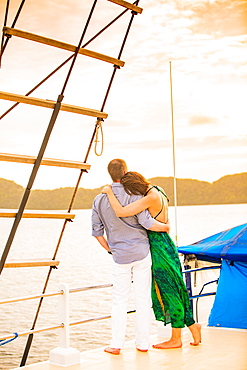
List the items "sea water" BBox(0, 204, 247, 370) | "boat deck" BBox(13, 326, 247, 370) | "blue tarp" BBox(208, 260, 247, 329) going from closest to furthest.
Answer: "boat deck" BBox(13, 326, 247, 370), "blue tarp" BBox(208, 260, 247, 329), "sea water" BBox(0, 204, 247, 370)

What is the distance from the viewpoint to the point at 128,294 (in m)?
4.50

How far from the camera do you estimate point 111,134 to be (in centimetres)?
3303

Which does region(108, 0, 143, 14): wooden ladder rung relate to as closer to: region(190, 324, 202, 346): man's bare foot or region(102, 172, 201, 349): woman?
region(102, 172, 201, 349): woman

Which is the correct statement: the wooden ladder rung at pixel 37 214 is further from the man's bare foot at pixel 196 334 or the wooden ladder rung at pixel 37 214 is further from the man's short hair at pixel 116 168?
the man's bare foot at pixel 196 334

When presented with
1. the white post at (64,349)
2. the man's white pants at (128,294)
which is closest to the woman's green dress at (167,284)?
the man's white pants at (128,294)

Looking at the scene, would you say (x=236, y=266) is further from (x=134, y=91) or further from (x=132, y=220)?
(x=134, y=91)

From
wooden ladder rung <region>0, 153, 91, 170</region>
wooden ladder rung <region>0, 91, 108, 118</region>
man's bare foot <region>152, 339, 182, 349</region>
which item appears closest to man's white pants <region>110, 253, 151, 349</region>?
man's bare foot <region>152, 339, 182, 349</region>

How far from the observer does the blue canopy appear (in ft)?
18.6

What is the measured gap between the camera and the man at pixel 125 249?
14.5ft

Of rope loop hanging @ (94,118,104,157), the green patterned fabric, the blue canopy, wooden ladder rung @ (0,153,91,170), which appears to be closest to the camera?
wooden ladder rung @ (0,153,91,170)

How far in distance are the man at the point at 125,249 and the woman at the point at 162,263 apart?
6 cm

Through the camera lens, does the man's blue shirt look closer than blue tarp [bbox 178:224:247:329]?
Yes

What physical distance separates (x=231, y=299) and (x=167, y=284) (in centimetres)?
147

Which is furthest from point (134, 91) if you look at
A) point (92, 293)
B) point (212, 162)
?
point (92, 293)
